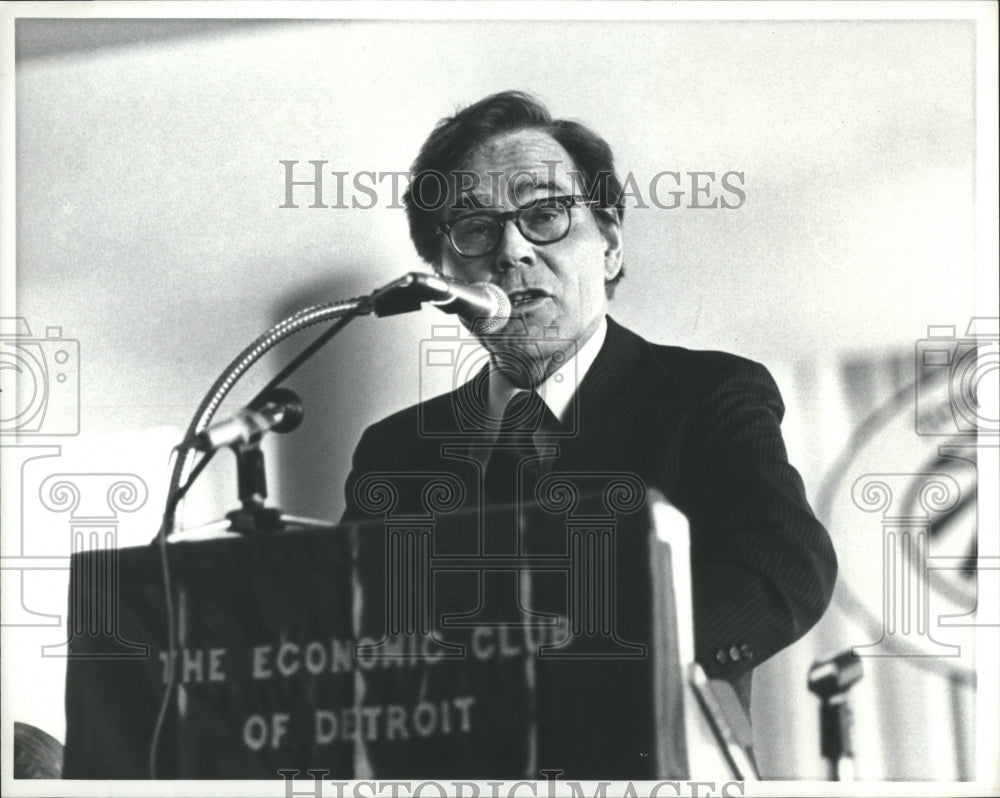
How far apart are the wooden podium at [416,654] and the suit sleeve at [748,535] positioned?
0.21 ft

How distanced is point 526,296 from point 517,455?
0.32 m

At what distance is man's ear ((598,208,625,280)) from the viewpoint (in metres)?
2.66

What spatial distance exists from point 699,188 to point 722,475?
1.94 feet

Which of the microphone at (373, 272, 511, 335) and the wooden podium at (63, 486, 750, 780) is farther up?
the microphone at (373, 272, 511, 335)

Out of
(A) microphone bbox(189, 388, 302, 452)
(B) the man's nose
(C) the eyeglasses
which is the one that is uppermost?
(C) the eyeglasses

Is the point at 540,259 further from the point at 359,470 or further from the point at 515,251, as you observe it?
the point at 359,470

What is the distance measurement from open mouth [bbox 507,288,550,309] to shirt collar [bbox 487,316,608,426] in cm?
13

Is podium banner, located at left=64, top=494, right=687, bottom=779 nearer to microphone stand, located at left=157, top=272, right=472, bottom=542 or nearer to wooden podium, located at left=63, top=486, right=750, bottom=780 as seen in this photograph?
wooden podium, located at left=63, top=486, right=750, bottom=780

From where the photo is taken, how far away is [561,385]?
8.70 ft

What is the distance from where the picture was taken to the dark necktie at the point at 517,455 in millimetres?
2621

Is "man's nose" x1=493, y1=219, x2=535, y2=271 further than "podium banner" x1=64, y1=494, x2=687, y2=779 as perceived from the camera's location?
Yes

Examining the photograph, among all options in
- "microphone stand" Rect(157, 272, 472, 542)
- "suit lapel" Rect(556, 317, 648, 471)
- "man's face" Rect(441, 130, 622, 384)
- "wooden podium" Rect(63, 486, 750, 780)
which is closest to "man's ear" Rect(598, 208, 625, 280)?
"man's face" Rect(441, 130, 622, 384)

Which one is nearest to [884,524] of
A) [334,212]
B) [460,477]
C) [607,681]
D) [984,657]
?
[984,657]

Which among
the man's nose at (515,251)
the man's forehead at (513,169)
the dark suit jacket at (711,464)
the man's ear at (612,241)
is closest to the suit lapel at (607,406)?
the dark suit jacket at (711,464)
